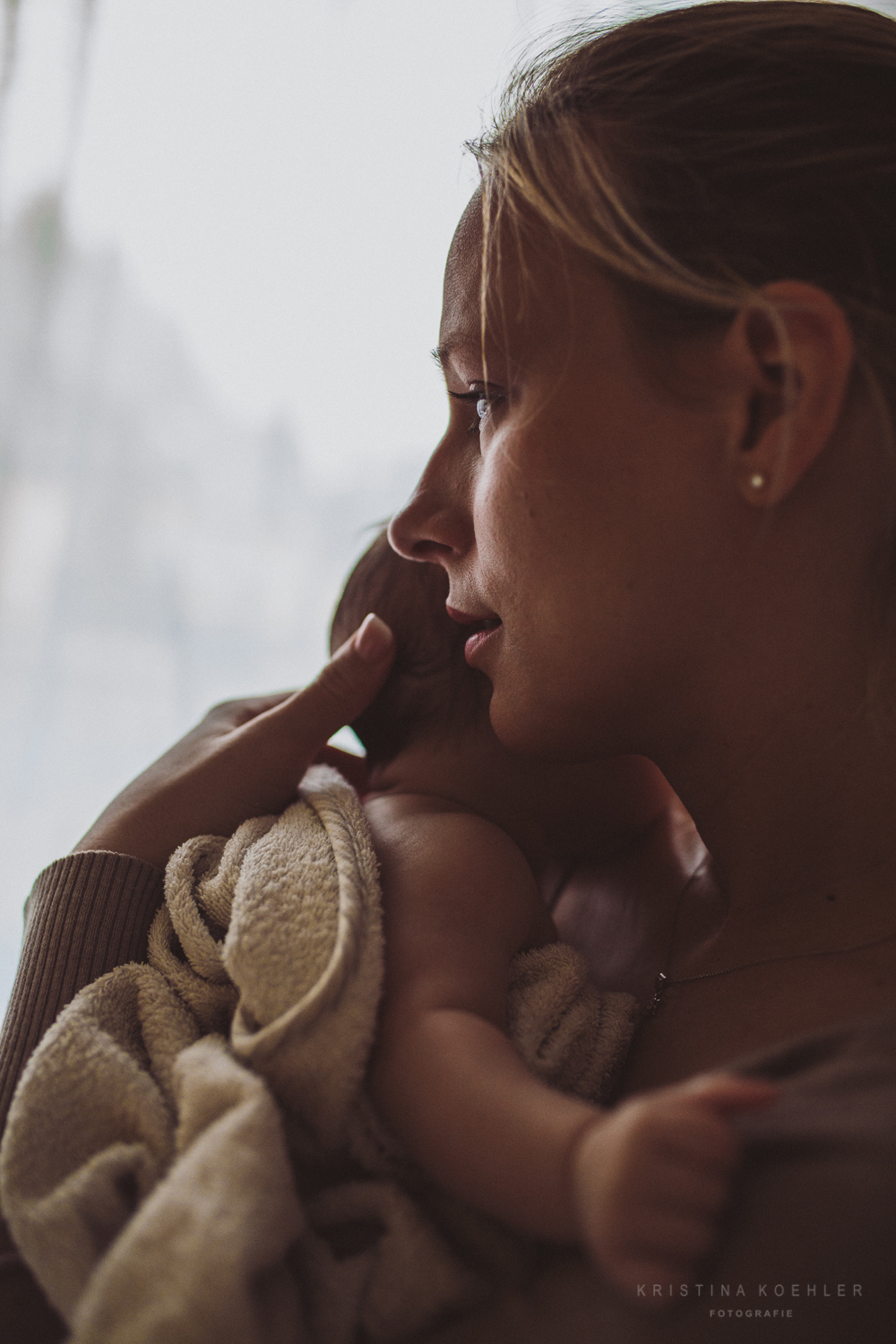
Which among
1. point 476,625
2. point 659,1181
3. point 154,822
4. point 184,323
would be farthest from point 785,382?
point 184,323

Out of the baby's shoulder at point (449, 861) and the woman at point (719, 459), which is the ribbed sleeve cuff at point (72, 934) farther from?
the baby's shoulder at point (449, 861)

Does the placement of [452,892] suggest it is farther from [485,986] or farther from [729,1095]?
A: [729,1095]

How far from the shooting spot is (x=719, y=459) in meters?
0.64

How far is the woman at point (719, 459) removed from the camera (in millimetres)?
622

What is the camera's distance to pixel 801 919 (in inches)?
27.2

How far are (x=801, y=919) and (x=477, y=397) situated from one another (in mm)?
521

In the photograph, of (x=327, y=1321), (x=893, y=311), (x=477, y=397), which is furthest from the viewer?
(x=477, y=397)

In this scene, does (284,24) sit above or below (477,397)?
above

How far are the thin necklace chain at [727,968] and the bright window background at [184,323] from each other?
118 centimetres

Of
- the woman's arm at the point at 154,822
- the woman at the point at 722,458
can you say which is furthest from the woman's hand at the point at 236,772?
the woman at the point at 722,458

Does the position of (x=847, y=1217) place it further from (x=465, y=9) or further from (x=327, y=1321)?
(x=465, y=9)

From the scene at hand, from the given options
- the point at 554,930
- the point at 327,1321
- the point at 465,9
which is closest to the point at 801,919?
the point at 554,930

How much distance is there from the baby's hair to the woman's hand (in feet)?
0.20

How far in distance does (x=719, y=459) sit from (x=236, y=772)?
0.53m
